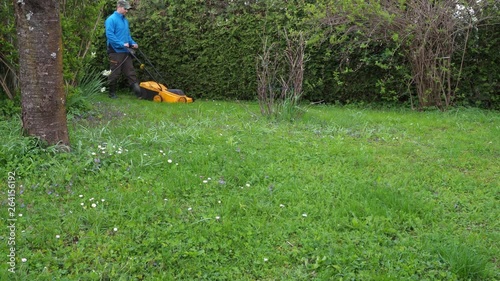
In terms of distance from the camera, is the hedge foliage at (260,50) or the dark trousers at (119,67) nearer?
the hedge foliage at (260,50)

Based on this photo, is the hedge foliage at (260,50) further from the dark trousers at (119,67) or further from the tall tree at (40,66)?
the tall tree at (40,66)

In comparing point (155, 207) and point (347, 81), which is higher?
point (347, 81)

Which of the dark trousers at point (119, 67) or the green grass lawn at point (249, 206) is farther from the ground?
the dark trousers at point (119, 67)

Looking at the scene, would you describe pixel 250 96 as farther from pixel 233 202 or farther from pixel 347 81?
pixel 233 202

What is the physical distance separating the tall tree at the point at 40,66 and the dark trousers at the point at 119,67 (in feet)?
16.3

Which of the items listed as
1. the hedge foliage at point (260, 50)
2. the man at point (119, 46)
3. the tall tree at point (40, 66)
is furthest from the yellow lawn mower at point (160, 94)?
the tall tree at point (40, 66)

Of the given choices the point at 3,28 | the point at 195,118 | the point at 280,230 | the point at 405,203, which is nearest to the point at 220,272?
the point at 280,230

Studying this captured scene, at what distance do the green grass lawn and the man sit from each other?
372 centimetres

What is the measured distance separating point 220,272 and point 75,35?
17.6ft

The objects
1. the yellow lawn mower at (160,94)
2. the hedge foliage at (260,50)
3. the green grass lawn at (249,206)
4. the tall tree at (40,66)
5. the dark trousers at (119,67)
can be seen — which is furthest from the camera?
Answer: the dark trousers at (119,67)

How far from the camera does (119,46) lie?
30.7 feet

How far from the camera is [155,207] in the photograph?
3.65 metres

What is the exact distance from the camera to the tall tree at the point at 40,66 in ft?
14.0

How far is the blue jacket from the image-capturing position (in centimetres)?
912
